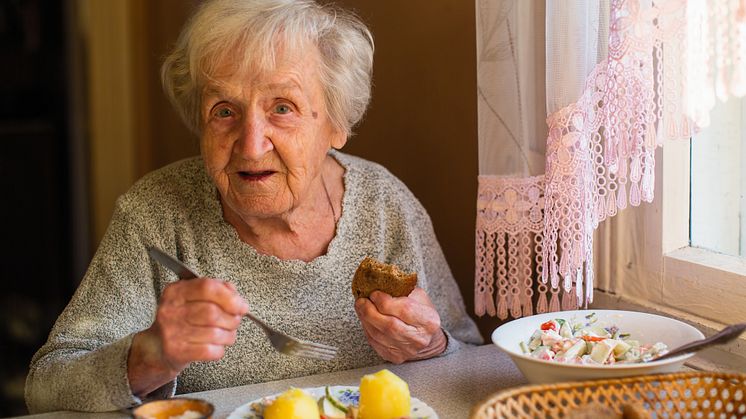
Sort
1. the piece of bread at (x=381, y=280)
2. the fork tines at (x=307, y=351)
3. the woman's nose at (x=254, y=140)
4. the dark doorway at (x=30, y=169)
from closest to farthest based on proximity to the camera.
Answer: the fork tines at (x=307, y=351), the piece of bread at (x=381, y=280), the woman's nose at (x=254, y=140), the dark doorway at (x=30, y=169)

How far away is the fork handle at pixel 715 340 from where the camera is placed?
1.13m

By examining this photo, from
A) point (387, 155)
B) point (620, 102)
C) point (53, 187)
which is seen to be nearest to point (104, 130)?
point (53, 187)

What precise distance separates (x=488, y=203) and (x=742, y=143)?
1.39 feet

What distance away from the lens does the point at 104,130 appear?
3.88m

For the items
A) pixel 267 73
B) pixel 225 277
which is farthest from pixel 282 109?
pixel 225 277

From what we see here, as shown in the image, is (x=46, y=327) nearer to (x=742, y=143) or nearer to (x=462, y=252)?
(x=462, y=252)

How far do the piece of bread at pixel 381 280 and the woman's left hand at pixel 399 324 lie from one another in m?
0.01

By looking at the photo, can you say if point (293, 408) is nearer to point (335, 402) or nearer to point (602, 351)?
point (335, 402)

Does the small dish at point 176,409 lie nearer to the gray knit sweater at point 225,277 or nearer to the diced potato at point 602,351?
the gray knit sweater at point 225,277

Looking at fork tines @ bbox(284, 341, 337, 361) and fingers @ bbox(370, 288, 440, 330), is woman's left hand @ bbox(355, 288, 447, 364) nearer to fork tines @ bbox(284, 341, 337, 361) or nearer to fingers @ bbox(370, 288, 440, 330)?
fingers @ bbox(370, 288, 440, 330)

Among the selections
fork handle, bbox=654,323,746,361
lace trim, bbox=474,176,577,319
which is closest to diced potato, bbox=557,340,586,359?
fork handle, bbox=654,323,746,361

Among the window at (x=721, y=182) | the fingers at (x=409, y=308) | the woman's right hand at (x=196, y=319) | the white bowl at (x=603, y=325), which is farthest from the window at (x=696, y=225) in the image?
the woman's right hand at (x=196, y=319)

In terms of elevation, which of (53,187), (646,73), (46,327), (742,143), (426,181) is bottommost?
(46,327)

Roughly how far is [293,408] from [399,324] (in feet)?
1.20
